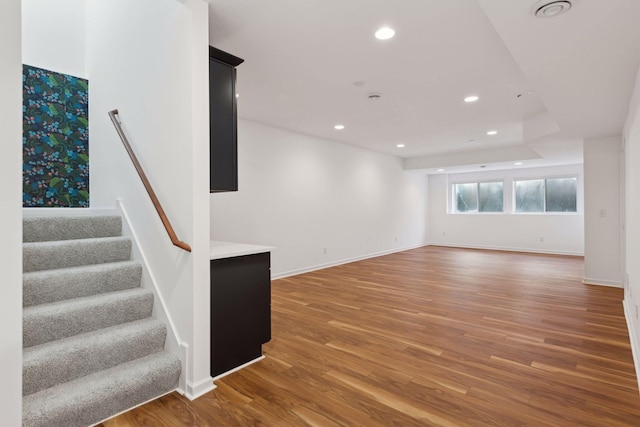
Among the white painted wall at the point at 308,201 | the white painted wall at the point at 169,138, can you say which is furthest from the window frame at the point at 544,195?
the white painted wall at the point at 169,138

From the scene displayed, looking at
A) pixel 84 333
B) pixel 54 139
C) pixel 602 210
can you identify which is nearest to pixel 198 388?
pixel 84 333

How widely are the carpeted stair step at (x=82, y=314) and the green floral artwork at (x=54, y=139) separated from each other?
1.87 metres

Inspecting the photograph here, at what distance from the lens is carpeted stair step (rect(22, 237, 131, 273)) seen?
2369 mm

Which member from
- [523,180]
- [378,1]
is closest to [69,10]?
[378,1]

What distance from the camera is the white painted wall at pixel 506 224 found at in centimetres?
834

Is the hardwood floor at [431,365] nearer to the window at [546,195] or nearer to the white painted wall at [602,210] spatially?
the white painted wall at [602,210]

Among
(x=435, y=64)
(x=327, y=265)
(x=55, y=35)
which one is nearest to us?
(x=435, y=64)

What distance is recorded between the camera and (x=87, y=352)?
2002 mm

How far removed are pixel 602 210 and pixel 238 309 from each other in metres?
5.68

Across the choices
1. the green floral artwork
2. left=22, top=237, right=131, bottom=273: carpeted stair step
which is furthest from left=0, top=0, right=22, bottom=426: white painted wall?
the green floral artwork

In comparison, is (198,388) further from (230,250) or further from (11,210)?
(11,210)

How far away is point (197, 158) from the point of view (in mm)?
2145

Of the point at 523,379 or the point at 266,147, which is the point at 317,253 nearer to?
the point at 266,147

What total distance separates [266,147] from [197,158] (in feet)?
11.1
